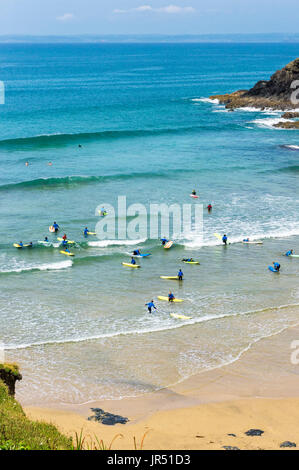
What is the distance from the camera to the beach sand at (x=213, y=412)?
18.5 m

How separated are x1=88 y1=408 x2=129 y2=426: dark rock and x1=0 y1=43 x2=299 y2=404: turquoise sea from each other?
4.65 ft

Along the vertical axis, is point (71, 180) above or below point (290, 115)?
below

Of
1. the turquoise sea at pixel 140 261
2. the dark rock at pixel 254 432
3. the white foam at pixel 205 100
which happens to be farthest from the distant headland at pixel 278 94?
the dark rock at pixel 254 432

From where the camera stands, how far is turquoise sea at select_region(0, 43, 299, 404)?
981 inches

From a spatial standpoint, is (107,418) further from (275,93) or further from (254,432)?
(275,93)

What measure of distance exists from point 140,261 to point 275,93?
73911mm

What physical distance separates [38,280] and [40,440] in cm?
2041

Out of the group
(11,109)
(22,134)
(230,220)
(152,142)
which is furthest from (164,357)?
(11,109)

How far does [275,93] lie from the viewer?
101125mm

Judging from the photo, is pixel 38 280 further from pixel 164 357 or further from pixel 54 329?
pixel 164 357

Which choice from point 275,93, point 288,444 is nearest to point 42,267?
point 288,444

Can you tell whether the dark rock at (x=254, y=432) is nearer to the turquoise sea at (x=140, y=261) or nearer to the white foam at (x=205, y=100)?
the turquoise sea at (x=140, y=261)

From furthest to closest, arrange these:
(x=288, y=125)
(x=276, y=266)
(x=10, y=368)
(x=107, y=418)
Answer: (x=288, y=125) < (x=276, y=266) < (x=107, y=418) < (x=10, y=368)

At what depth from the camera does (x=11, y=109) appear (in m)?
103
